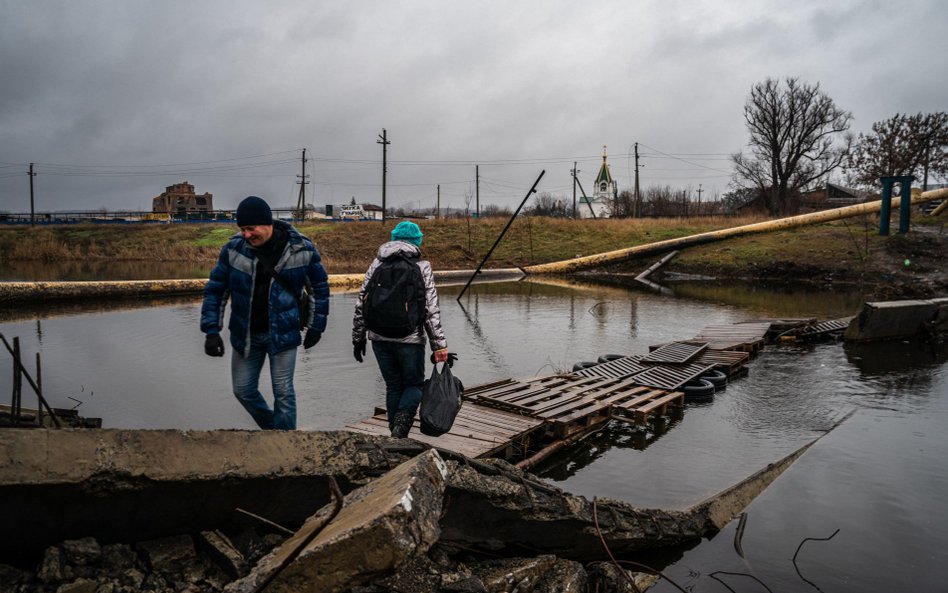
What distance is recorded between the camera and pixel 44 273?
27.7m

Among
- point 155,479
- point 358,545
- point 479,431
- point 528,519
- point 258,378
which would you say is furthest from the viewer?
point 479,431

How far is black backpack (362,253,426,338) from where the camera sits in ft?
14.8

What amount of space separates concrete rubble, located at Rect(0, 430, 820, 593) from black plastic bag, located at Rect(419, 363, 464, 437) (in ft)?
3.84

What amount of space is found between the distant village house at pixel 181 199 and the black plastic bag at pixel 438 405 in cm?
7702

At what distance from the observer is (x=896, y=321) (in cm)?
1165

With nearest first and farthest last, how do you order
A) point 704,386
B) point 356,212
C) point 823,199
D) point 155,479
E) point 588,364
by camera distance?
point 155,479 < point 704,386 < point 588,364 < point 823,199 < point 356,212

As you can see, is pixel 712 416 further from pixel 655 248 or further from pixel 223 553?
pixel 655 248

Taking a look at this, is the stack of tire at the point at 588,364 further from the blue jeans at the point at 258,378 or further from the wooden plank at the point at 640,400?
the blue jeans at the point at 258,378

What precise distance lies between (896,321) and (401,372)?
1076 cm

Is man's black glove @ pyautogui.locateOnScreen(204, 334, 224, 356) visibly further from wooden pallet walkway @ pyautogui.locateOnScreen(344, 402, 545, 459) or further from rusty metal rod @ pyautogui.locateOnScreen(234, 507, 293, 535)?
rusty metal rod @ pyautogui.locateOnScreen(234, 507, 293, 535)

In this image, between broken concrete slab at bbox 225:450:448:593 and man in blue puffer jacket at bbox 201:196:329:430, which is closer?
broken concrete slab at bbox 225:450:448:593

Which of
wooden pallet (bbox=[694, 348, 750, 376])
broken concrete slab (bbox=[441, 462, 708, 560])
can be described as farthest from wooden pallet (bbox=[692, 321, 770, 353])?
broken concrete slab (bbox=[441, 462, 708, 560])

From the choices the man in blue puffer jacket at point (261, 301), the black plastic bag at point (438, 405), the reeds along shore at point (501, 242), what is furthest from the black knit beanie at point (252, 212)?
the reeds along shore at point (501, 242)

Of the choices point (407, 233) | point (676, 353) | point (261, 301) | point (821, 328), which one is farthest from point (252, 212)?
point (821, 328)
